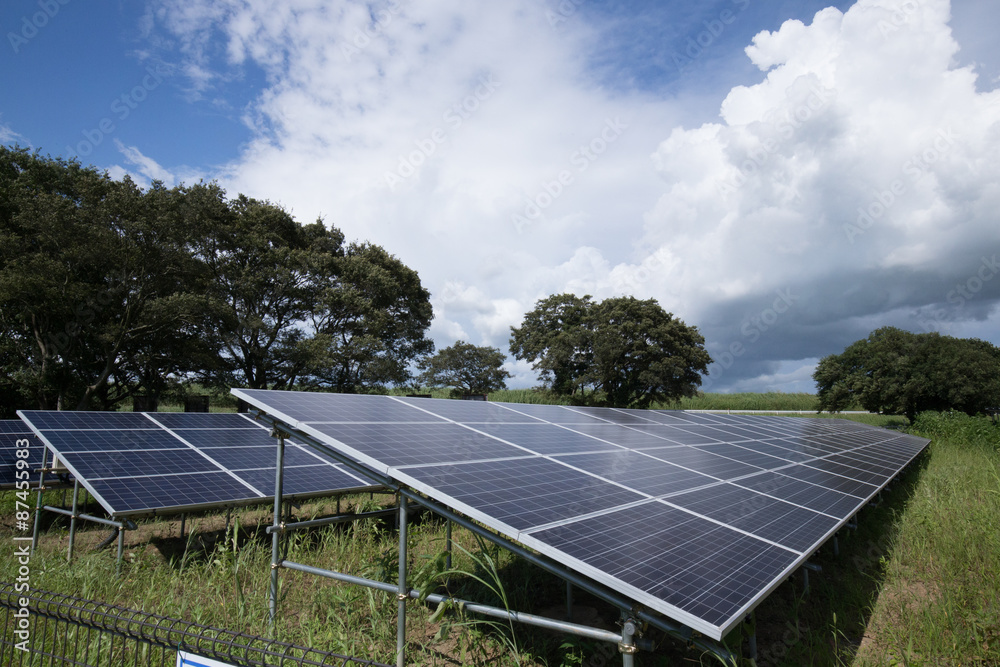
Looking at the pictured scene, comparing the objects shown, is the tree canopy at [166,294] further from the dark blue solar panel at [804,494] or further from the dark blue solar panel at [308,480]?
the dark blue solar panel at [804,494]

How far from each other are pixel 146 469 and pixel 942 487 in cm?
1596

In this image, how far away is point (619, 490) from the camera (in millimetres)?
4699

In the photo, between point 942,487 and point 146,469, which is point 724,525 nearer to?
point 146,469

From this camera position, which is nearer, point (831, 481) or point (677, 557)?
point (677, 557)

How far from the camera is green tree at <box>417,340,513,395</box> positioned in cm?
3841

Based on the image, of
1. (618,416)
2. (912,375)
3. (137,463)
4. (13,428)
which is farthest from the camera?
(912,375)

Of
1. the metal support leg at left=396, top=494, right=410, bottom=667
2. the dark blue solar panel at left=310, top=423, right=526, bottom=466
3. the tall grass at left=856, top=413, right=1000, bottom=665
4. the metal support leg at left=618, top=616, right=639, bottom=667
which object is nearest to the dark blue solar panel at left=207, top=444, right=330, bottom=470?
the dark blue solar panel at left=310, top=423, right=526, bottom=466

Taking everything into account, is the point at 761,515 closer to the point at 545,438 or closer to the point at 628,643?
the point at 628,643

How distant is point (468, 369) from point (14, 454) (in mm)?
29735

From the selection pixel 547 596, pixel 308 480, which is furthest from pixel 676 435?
pixel 308 480

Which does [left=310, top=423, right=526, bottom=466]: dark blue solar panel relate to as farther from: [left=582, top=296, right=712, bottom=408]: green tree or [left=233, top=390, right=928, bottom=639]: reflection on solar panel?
[left=582, top=296, right=712, bottom=408]: green tree

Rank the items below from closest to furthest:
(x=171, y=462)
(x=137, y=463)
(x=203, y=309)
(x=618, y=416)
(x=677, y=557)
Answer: (x=677, y=557) → (x=137, y=463) → (x=171, y=462) → (x=618, y=416) → (x=203, y=309)

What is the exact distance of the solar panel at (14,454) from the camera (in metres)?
9.68

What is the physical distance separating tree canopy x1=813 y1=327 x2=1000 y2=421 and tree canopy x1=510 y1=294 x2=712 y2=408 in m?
9.47
